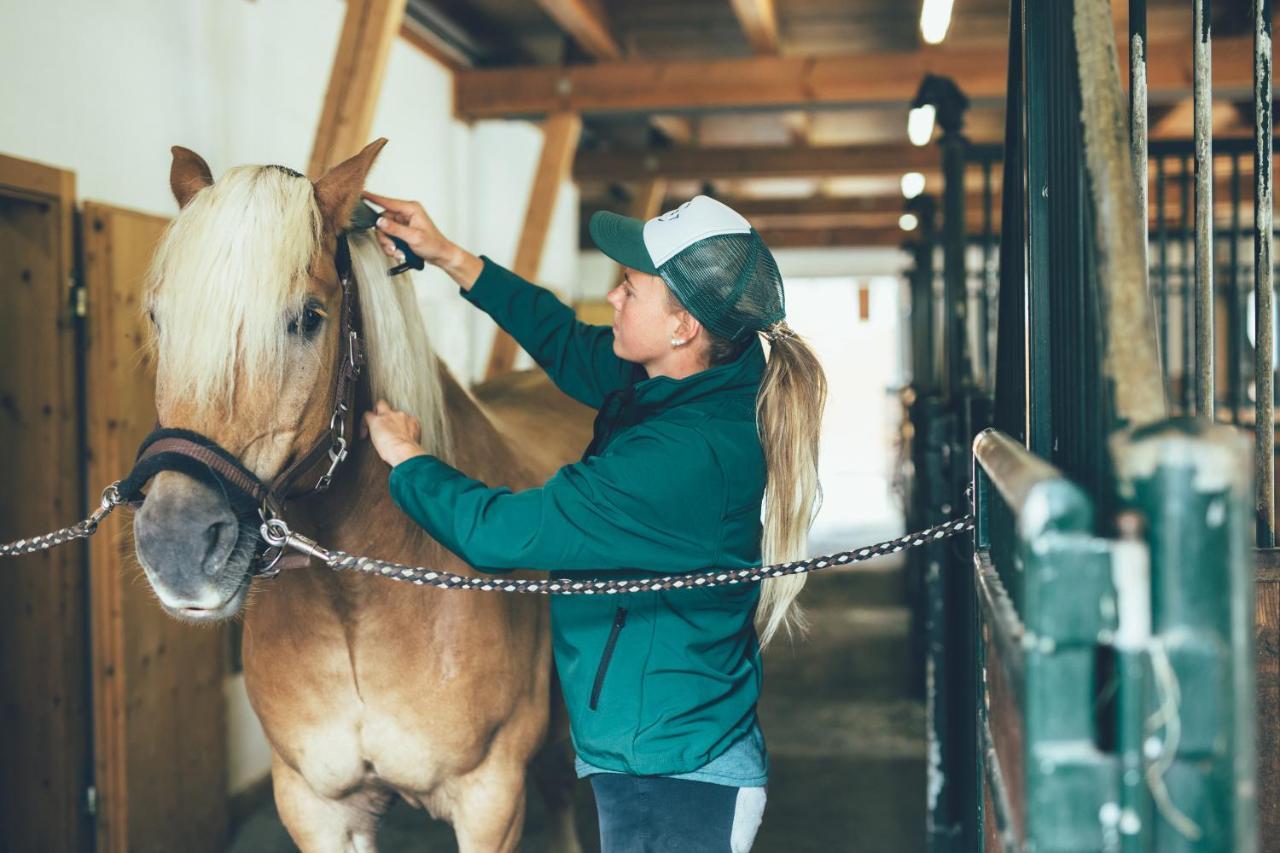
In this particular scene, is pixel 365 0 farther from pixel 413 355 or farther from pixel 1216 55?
pixel 1216 55

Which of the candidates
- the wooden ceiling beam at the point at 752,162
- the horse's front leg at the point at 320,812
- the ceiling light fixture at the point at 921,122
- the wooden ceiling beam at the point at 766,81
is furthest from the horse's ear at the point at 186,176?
the wooden ceiling beam at the point at 752,162

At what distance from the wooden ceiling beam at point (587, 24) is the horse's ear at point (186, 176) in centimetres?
374

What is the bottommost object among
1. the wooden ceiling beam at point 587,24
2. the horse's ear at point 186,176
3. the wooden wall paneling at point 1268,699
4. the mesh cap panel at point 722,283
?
the wooden wall paneling at point 1268,699

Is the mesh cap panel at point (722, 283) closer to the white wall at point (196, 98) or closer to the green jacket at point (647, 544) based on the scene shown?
the green jacket at point (647, 544)

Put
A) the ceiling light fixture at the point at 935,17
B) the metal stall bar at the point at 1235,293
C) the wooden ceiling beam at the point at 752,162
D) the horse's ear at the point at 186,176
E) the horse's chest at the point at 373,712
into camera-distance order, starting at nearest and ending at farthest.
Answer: the horse's ear at the point at 186,176, the horse's chest at the point at 373,712, the metal stall bar at the point at 1235,293, the ceiling light fixture at the point at 935,17, the wooden ceiling beam at the point at 752,162

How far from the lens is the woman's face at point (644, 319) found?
5.06 feet

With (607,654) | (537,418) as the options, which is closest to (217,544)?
(607,654)

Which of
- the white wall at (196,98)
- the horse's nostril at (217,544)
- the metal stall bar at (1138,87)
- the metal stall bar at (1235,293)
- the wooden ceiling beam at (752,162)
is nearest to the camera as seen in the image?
the horse's nostril at (217,544)

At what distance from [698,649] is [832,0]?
16.9 ft

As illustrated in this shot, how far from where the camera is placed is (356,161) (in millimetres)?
1579

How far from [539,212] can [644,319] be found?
4075 mm

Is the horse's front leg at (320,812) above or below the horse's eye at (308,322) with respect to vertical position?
below

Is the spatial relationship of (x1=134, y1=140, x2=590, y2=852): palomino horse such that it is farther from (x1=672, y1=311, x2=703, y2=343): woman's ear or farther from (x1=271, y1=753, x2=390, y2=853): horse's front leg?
(x1=672, y1=311, x2=703, y2=343): woman's ear

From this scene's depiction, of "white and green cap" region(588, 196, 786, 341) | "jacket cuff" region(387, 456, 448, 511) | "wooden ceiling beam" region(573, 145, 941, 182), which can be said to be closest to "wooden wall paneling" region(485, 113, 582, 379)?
"wooden ceiling beam" region(573, 145, 941, 182)
